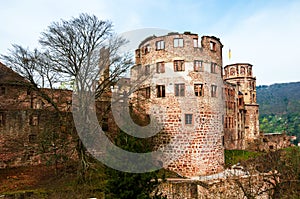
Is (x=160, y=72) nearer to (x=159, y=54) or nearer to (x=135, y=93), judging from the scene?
(x=159, y=54)

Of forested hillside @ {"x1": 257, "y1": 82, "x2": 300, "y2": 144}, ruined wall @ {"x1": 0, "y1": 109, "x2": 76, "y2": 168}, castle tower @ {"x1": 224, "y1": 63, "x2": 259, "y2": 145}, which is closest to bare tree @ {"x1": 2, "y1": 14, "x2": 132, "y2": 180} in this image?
ruined wall @ {"x1": 0, "y1": 109, "x2": 76, "y2": 168}

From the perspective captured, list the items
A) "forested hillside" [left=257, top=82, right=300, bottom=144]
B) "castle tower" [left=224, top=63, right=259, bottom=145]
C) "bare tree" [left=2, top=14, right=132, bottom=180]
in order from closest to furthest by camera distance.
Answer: "bare tree" [left=2, top=14, right=132, bottom=180] < "castle tower" [left=224, top=63, right=259, bottom=145] < "forested hillside" [left=257, top=82, right=300, bottom=144]

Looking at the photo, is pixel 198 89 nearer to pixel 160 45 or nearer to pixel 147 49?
pixel 160 45

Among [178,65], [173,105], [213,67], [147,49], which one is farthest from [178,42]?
[173,105]

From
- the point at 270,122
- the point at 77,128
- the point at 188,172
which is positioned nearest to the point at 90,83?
→ the point at 77,128

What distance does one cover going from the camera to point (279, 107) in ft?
284

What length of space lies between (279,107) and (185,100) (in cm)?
7569

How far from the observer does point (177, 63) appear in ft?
68.1

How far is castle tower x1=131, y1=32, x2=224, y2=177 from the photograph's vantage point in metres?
20.3

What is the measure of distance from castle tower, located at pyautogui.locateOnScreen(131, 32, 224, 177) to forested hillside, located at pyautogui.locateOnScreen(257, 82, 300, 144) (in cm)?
3598

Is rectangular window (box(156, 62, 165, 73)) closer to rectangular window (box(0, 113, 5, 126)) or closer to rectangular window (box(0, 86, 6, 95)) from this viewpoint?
rectangular window (box(0, 113, 5, 126))

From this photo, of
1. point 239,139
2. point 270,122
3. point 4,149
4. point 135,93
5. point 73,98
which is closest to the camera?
point 73,98

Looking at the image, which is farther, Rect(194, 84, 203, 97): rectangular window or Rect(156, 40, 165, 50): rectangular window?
Rect(156, 40, 165, 50): rectangular window

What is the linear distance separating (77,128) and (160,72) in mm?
7539
